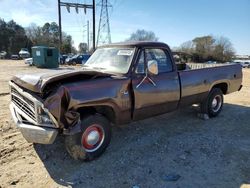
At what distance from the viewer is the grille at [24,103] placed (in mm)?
4082

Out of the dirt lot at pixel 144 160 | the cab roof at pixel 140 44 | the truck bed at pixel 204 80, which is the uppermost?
the cab roof at pixel 140 44

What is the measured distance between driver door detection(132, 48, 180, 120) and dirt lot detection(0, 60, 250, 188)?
0.65m

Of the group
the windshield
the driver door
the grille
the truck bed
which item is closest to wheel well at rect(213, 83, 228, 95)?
the truck bed

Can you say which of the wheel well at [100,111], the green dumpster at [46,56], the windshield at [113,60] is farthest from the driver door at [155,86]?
the green dumpster at [46,56]

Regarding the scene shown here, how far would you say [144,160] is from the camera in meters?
4.47

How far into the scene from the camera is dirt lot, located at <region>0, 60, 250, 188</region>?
3.86m

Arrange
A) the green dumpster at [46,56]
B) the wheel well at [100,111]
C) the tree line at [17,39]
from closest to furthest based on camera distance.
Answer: the wheel well at [100,111] < the green dumpster at [46,56] < the tree line at [17,39]

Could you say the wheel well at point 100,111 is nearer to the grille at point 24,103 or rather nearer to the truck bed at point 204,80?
the grille at point 24,103

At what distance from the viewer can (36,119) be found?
3.97 meters

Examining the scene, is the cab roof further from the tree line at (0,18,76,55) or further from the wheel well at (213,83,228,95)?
the tree line at (0,18,76,55)

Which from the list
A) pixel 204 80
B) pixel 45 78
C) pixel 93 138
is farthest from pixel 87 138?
pixel 204 80

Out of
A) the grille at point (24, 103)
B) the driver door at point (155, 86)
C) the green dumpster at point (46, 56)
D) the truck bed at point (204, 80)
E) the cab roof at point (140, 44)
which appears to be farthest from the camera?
the green dumpster at point (46, 56)

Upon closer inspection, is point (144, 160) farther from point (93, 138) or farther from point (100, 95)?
point (100, 95)

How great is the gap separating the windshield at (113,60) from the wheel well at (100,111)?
2.45 ft
